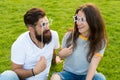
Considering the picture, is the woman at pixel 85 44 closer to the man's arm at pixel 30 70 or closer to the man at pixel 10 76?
the man's arm at pixel 30 70

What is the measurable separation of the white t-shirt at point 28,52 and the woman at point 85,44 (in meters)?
0.15

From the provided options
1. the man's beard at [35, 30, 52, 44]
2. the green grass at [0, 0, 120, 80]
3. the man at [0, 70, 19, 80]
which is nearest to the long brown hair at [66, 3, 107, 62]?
the man's beard at [35, 30, 52, 44]

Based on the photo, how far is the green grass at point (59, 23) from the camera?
4395mm

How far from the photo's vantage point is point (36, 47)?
3.35 metres

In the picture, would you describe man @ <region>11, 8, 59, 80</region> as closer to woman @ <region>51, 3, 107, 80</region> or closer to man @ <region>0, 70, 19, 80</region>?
man @ <region>0, 70, 19, 80</region>

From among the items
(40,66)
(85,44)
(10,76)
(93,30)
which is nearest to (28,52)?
(40,66)

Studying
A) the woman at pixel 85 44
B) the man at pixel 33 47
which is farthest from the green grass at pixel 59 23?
the man at pixel 33 47

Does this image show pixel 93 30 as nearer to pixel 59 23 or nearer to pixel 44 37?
pixel 44 37

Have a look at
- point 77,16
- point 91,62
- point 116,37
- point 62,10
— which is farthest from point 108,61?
point 62,10

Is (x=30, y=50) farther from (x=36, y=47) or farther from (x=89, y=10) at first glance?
(x=89, y=10)

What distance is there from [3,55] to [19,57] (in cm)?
143

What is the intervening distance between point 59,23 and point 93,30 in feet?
8.00

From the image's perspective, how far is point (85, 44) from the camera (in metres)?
3.41

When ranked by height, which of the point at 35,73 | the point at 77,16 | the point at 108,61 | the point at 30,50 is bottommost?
the point at 108,61
